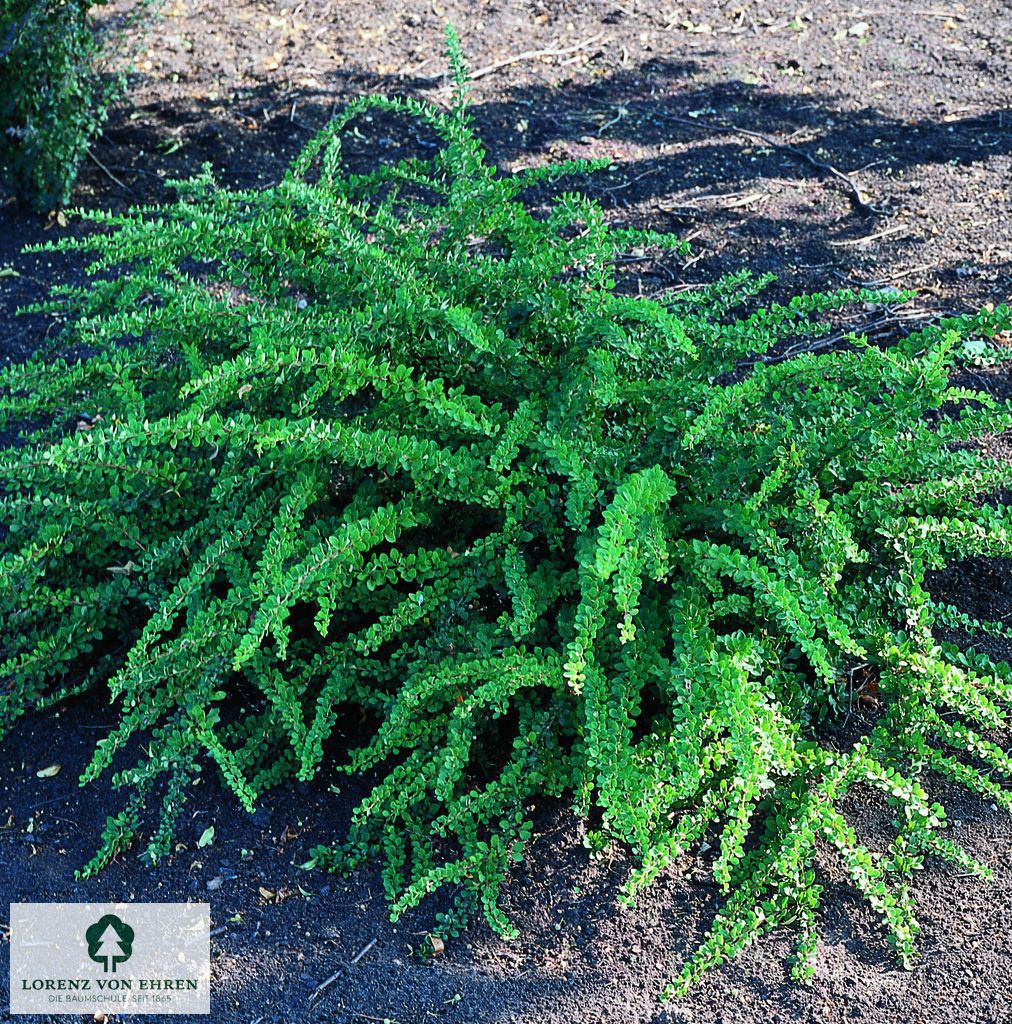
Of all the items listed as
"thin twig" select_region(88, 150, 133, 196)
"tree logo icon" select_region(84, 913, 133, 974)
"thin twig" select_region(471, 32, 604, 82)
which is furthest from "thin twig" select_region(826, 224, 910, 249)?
"tree logo icon" select_region(84, 913, 133, 974)

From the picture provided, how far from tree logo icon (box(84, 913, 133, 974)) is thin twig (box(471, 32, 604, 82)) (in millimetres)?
4544

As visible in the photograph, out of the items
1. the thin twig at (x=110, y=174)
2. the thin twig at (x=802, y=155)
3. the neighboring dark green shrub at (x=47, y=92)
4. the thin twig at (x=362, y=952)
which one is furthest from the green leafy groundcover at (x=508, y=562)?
the thin twig at (x=110, y=174)

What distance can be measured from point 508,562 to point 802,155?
3.28 meters

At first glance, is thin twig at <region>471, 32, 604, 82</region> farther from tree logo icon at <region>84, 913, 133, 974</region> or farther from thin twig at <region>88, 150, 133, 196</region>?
tree logo icon at <region>84, 913, 133, 974</region>

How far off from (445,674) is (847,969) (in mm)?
1021

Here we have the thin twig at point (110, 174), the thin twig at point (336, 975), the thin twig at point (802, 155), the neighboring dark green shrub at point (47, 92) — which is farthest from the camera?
the thin twig at point (110, 174)

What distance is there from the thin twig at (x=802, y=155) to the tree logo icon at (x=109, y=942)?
148 inches

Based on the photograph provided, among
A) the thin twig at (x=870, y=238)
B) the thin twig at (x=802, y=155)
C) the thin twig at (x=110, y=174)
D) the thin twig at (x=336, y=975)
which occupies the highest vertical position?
the thin twig at (x=802, y=155)

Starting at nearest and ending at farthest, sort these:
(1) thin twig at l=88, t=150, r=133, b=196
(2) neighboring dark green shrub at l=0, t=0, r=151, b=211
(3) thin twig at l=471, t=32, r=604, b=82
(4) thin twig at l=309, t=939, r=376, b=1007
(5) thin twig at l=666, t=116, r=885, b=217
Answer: (4) thin twig at l=309, t=939, r=376, b=1007 < (2) neighboring dark green shrub at l=0, t=0, r=151, b=211 < (5) thin twig at l=666, t=116, r=885, b=217 < (1) thin twig at l=88, t=150, r=133, b=196 < (3) thin twig at l=471, t=32, r=604, b=82

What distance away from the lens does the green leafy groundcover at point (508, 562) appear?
2352 mm

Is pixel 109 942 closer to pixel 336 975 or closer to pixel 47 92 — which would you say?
pixel 336 975

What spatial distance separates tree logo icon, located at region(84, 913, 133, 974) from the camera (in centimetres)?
239

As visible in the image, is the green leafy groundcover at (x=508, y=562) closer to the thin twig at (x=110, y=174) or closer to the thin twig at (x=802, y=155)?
the thin twig at (x=802, y=155)

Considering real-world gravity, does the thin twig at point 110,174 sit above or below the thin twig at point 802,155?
below
